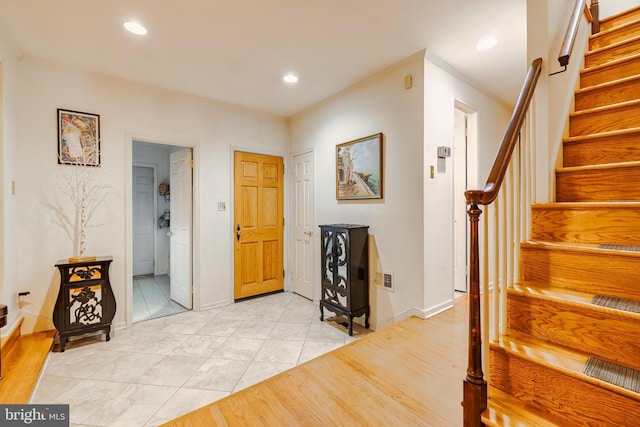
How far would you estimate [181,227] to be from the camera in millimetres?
3811

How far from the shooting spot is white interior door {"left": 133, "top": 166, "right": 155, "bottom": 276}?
5254mm

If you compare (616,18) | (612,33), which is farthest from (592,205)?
(616,18)

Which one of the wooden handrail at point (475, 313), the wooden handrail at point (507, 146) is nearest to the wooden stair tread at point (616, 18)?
the wooden handrail at point (507, 146)

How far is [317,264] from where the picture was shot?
3.85 m

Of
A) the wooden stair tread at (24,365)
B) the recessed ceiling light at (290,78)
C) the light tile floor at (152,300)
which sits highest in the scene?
the recessed ceiling light at (290,78)

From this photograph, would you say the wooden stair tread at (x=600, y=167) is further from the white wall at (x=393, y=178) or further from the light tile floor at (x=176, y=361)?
the light tile floor at (x=176, y=361)

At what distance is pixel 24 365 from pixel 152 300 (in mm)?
1848

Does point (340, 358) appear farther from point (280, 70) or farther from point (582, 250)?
point (280, 70)

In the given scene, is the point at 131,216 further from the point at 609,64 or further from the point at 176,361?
the point at 609,64

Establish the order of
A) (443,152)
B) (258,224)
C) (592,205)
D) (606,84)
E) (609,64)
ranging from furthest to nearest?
(258,224), (443,152), (609,64), (606,84), (592,205)

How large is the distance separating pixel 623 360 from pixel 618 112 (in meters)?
1.56

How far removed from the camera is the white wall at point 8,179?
2225mm

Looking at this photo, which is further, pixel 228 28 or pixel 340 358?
pixel 228 28

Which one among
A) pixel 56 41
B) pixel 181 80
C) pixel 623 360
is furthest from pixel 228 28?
pixel 623 360
